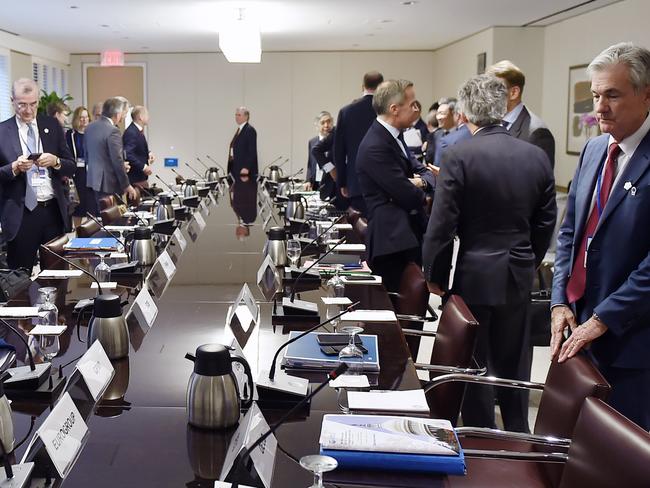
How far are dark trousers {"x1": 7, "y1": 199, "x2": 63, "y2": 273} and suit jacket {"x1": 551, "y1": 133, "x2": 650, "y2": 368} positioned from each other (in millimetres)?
3927

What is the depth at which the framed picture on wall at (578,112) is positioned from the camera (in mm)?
8477

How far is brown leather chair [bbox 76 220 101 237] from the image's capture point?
14.2 ft

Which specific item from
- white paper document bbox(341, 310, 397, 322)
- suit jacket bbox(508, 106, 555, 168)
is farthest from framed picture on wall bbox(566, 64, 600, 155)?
white paper document bbox(341, 310, 397, 322)

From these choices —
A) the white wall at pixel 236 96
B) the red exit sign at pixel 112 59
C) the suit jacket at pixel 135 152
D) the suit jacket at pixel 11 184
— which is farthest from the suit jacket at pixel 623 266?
the white wall at pixel 236 96

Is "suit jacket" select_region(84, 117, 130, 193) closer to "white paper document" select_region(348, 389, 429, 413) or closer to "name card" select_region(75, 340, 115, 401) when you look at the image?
"name card" select_region(75, 340, 115, 401)

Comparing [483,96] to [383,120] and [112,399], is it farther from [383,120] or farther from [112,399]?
[112,399]

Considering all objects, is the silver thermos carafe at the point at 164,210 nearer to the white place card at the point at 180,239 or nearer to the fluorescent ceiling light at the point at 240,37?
the white place card at the point at 180,239

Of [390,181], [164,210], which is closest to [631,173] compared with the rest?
[390,181]

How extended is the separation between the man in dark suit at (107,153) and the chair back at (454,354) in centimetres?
543

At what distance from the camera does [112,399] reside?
177 centimetres

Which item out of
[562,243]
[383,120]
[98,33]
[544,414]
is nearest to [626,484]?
[544,414]

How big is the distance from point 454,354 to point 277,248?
1.49 m

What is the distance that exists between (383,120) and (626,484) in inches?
108

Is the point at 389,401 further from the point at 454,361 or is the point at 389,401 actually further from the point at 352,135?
the point at 352,135
